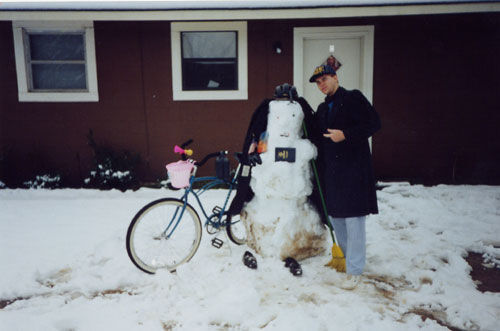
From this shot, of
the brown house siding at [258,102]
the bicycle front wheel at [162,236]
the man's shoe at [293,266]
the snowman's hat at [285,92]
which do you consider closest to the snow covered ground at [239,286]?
the man's shoe at [293,266]

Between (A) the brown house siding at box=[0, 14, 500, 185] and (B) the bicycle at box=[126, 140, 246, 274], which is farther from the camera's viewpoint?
(A) the brown house siding at box=[0, 14, 500, 185]

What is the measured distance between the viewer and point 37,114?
285 inches

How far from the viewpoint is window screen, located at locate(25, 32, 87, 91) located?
723cm

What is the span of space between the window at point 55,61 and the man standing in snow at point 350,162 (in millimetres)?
5643

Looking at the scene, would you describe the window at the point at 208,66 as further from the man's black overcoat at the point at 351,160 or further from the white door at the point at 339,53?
the man's black overcoat at the point at 351,160

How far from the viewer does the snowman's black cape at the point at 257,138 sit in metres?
3.44

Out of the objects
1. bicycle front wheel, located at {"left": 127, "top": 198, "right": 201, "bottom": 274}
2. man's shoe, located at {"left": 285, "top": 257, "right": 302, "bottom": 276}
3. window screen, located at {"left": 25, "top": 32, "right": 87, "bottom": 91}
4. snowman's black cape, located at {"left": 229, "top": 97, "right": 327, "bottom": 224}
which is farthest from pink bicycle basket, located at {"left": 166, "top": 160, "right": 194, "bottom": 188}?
window screen, located at {"left": 25, "top": 32, "right": 87, "bottom": 91}

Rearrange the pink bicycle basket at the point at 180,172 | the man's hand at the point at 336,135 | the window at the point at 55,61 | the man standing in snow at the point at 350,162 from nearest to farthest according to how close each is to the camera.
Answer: the man's hand at the point at 336,135 → the man standing in snow at the point at 350,162 → the pink bicycle basket at the point at 180,172 → the window at the point at 55,61

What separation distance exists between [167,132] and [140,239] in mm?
4258

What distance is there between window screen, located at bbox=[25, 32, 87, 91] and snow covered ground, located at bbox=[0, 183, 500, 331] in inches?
141

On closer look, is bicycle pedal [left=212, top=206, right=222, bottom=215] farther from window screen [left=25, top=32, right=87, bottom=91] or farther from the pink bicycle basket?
window screen [left=25, top=32, right=87, bottom=91]

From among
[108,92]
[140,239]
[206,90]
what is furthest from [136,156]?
[140,239]

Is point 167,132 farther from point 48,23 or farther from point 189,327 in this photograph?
point 189,327

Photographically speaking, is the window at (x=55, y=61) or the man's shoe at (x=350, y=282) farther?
the window at (x=55, y=61)
